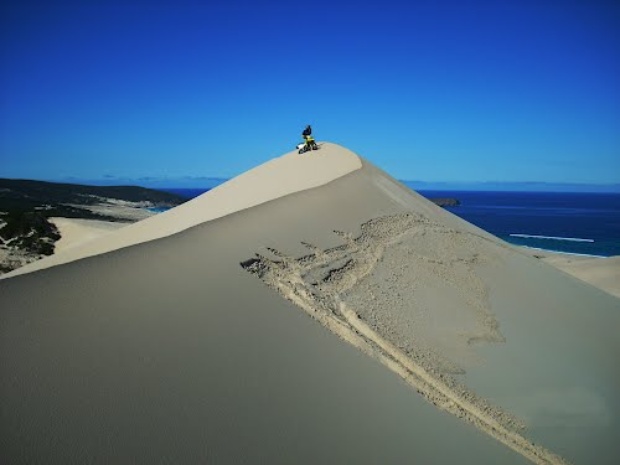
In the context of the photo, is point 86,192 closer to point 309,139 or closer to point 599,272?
point 309,139

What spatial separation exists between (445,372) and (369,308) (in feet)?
4.04

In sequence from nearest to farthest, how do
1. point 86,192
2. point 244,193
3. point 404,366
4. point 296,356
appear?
point 296,356 → point 404,366 → point 244,193 → point 86,192

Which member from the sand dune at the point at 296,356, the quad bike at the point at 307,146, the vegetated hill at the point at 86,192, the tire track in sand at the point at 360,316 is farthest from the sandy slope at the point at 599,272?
the vegetated hill at the point at 86,192

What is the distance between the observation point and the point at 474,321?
6.64 metres

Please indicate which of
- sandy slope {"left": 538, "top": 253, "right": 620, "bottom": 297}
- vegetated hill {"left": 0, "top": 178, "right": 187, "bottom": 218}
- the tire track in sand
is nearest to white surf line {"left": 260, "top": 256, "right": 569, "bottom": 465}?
the tire track in sand

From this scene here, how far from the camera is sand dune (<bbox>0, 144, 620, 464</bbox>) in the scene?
3639mm

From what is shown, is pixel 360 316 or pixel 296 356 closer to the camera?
pixel 296 356

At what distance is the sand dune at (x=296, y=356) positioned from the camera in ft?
11.9

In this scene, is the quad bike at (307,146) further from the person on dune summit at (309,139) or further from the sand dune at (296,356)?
the sand dune at (296,356)

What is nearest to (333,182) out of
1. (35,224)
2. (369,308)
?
(369,308)

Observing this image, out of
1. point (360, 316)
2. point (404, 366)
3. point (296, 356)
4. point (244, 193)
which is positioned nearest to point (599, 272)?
point (244, 193)

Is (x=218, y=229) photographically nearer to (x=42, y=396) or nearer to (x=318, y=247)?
(x=318, y=247)

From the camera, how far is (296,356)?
15.6 ft

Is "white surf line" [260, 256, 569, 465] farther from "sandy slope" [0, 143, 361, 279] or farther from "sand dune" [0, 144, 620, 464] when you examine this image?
"sandy slope" [0, 143, 361, 279]
